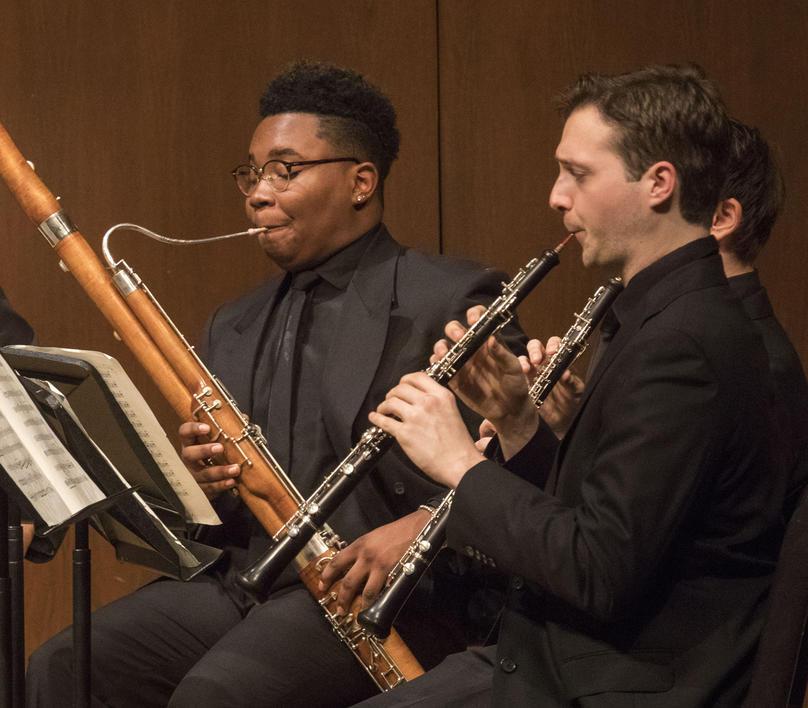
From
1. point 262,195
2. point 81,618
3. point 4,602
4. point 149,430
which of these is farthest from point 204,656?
point 262,195

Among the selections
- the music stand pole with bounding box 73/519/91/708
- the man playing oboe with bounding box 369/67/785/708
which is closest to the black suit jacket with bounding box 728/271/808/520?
the man playing oboe with bounding box 369/67/785/708

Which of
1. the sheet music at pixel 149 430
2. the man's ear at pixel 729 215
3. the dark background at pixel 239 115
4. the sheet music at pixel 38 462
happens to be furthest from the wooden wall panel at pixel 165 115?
the sheet music at pixel 38 462

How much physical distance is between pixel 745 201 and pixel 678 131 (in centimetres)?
66

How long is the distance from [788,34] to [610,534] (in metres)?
2.19

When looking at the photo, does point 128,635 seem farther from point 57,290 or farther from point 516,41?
point 516,41

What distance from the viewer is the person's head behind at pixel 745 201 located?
6.76 ft

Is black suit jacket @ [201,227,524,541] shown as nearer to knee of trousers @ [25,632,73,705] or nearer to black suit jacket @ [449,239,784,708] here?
knee of trousers @ [25,632,73,705]

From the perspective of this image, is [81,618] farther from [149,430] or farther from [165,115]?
[165,115]

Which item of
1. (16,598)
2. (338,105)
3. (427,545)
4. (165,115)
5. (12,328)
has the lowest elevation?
(427,545)

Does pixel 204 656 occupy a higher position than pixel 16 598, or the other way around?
pixel 16 598

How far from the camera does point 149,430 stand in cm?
171

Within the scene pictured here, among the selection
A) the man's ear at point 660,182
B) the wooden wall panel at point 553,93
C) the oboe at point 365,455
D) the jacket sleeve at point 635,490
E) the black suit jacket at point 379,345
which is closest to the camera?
the jacket sleeve at point 635,490

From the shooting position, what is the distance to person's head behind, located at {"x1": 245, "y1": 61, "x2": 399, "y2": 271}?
2332mm

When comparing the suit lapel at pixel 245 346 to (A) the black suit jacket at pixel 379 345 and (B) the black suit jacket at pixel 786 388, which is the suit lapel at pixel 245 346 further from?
(B) the black suit jacket at pixel 786 388
